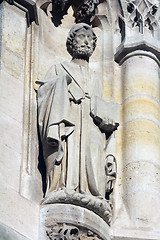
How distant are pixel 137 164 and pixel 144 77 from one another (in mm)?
1042

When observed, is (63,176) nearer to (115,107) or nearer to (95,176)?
(95,176)

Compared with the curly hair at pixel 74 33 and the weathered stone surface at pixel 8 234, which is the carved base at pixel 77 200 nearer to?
the weathered stone surface at pixel 8 234

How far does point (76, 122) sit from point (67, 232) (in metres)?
1.17

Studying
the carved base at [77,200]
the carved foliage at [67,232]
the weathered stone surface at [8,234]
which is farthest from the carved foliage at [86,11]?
the weathered stone surface at [8,234]

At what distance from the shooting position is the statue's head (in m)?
12.1

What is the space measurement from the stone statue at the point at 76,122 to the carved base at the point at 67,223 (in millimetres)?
217

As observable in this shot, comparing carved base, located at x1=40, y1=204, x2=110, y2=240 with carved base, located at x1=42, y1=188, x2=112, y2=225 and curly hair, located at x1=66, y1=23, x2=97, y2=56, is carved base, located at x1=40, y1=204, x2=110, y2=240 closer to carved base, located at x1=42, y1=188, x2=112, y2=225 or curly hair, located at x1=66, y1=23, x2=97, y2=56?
carved base, located at x1=42, y1=188, x2=112, y2=225

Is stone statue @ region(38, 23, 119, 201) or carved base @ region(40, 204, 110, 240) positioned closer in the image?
carved base @ region(40, 204, 110, 240)

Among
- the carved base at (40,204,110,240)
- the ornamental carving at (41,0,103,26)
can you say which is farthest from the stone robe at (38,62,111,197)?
the ornamental carving at (41,0,103,26)

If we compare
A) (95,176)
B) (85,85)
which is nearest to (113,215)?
(95,176)

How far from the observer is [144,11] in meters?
12.9

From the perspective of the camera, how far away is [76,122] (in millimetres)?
11562

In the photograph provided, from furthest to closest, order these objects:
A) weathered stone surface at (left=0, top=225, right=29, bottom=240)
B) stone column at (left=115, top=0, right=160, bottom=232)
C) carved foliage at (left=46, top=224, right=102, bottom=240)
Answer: stone column at (left=115, top=0, right=160, bottom=232)
carved foliage at (left=46, top=224, right=102, bottom=240)
weathered stone surface at (left=0, top=225, right=29, bottom=240)

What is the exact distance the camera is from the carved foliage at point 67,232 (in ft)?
35.7
